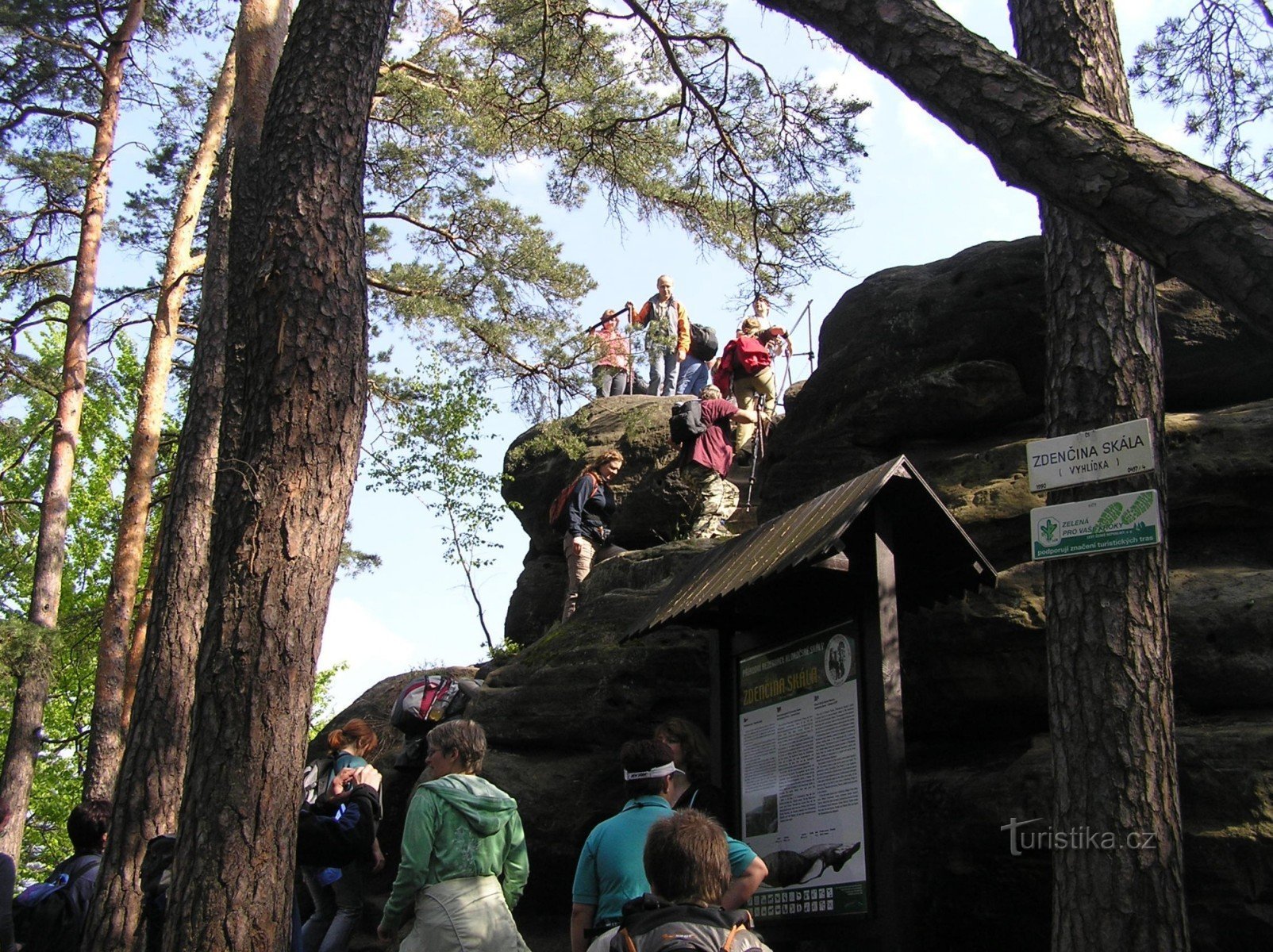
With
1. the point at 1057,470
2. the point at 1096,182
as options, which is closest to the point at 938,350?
the point at 1057,470

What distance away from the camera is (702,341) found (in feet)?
55.6

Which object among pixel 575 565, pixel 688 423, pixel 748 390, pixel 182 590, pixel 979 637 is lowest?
pixel 979 637

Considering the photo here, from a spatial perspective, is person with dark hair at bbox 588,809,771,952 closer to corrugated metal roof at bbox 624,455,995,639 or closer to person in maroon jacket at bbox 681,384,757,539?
corrugated metal roof at bbox 624,455,995,639

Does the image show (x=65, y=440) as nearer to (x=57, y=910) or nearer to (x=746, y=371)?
(x=746, y=371)

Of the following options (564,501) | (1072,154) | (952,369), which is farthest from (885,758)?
(564,501)

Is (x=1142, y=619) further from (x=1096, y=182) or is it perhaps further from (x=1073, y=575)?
(x=1096, y=182)

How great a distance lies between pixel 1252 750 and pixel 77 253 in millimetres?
15469

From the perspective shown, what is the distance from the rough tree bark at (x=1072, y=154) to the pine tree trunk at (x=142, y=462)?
457 inches

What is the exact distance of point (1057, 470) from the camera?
5.63m

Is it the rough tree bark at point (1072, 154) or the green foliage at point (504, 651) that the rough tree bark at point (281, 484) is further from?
the green foliage at point (504, 651)

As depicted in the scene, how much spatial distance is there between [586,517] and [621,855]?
7.55 metres

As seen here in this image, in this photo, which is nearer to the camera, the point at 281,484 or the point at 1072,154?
the point at 1072,154

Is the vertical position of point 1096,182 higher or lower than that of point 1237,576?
higher

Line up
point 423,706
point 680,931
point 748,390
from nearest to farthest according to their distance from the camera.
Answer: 1. point 680,931
2. point 423,706
3. point 748,390
